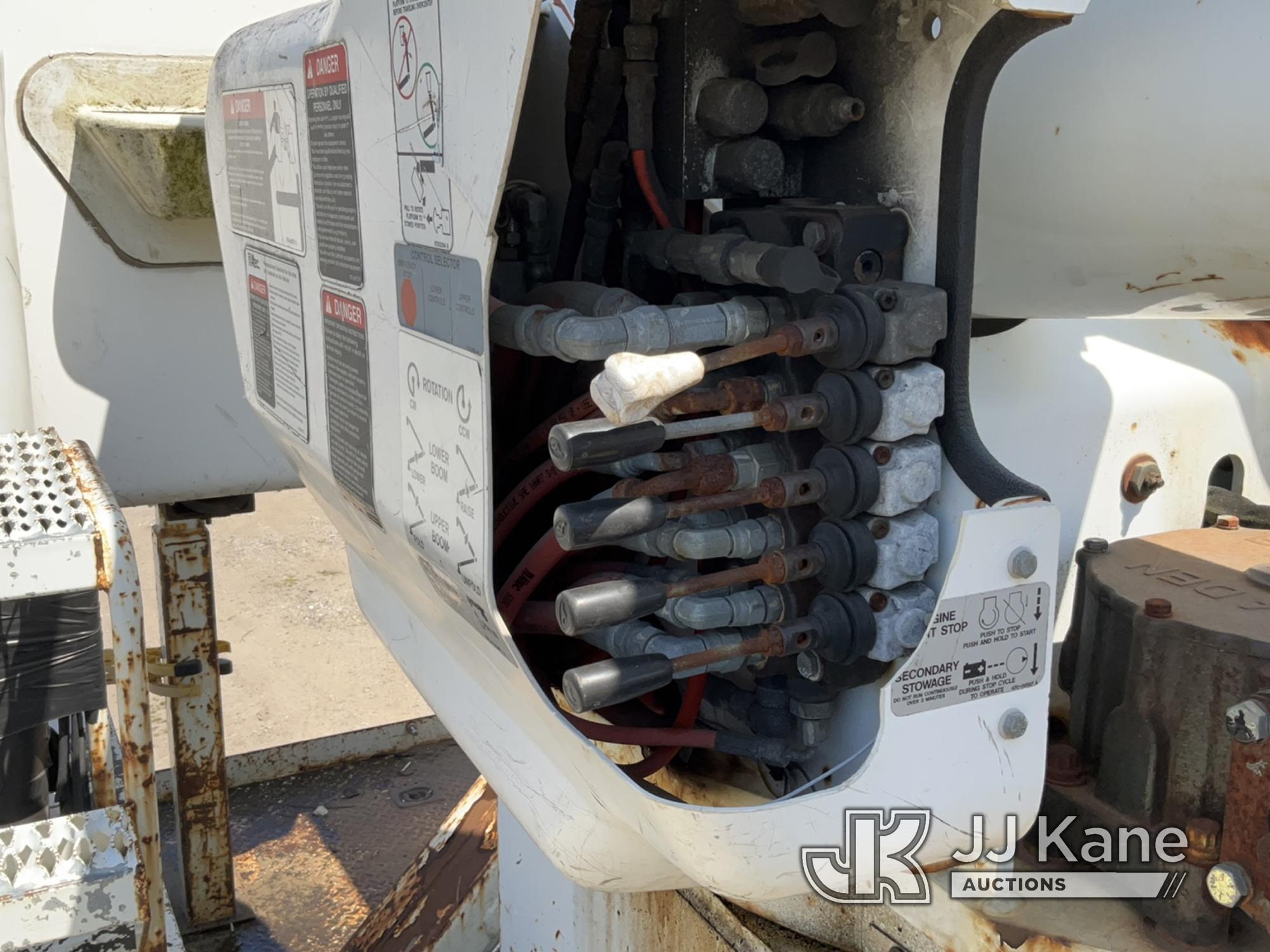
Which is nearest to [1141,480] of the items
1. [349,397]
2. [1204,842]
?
[1204,842]

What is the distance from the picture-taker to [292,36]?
110 centimetres

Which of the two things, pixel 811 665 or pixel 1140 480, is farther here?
pixel 1140 480

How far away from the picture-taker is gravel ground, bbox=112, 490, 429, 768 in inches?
117

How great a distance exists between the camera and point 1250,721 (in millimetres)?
811

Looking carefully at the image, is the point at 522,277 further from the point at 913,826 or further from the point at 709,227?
the point at 913,826

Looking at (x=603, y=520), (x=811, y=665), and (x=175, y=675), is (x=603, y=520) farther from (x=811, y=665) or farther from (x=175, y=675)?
(x=175, y=675)

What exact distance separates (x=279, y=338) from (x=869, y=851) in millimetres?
806

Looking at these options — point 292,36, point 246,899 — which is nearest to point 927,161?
point 292,36

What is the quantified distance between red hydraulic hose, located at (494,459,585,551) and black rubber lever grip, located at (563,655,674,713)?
200mm

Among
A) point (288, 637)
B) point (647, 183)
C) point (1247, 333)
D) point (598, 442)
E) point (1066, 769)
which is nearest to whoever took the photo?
point (598, 442)

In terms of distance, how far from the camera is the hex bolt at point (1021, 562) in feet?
2.51

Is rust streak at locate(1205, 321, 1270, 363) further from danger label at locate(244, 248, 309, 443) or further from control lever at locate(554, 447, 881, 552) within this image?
danger label at locate(244, 248, 309, 443)

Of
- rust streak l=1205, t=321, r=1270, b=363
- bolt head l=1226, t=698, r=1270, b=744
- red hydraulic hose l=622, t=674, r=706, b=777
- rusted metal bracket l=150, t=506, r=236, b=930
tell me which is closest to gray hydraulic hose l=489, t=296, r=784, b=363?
red hydraulic hose l=622, t=674, r=706, b=777

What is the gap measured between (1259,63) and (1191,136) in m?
0.05
